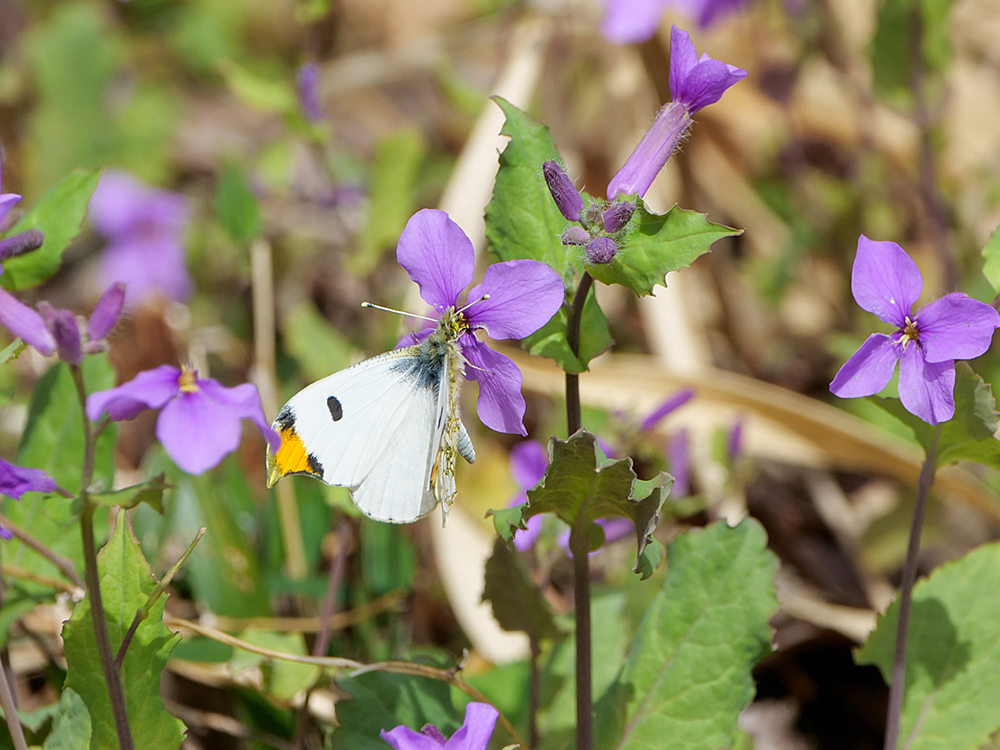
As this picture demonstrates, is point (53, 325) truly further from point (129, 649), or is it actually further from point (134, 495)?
point (129, 649)

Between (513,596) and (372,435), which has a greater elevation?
(372,435)

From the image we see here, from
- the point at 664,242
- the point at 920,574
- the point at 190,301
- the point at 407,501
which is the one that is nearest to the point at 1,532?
the point at 407,501

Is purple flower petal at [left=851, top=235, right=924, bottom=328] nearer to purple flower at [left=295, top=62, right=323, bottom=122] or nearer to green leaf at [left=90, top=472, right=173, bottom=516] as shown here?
green leaf at [left=90, top=472, right=173, bottom=516]

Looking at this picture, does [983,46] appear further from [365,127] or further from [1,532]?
[1,532]

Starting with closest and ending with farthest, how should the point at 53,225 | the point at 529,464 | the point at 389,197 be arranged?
the point at 53,225 → the point at 529,464 → the point at 389,197

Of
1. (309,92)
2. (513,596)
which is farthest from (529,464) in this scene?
(309,92)

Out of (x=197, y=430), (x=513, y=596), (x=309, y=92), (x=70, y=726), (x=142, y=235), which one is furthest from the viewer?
(x=142, y=235)

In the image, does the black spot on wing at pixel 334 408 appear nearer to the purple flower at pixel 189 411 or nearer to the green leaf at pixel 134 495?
the purple flower at pixel 189 411
